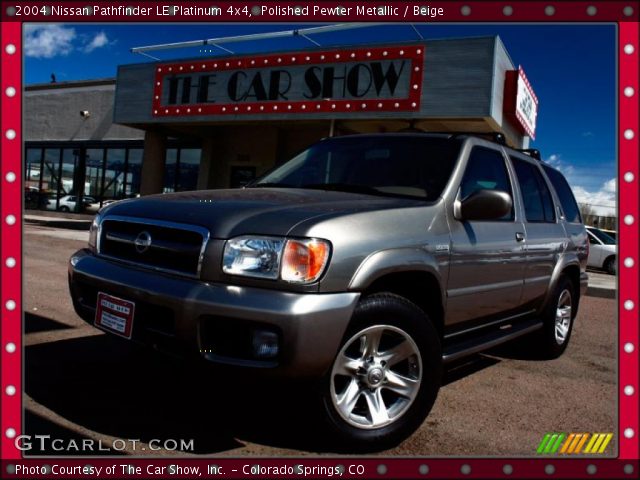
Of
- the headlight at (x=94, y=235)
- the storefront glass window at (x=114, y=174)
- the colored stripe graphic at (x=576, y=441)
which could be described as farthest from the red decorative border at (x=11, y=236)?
the storefront glass window at (x=114, y=174)

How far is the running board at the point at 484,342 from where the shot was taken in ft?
10.2

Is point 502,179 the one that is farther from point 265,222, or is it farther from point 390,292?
point 265,222

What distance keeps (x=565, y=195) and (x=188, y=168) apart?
1584 centimetres

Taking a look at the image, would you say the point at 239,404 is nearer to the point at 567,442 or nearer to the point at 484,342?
the point at 484,342

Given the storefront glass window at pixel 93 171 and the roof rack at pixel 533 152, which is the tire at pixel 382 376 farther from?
the storefront glass window at pixel 93 171

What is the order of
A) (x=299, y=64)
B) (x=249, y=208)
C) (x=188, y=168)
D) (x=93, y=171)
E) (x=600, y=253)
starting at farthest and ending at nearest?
(x=93, y=171) < (x=188, y=168) < (x=600, y=253) < (x=299, y=64) < (x=249, y=208)

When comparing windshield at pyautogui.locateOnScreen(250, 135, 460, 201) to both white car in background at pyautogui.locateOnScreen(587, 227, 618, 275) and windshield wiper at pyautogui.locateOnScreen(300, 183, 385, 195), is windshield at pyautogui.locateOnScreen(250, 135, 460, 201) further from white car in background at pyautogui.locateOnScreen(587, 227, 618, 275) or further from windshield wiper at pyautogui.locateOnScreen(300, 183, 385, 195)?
white car in background at pyautogui.locateOnScreen(587, 227, 618, 275)

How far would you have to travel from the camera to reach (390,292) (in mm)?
2795

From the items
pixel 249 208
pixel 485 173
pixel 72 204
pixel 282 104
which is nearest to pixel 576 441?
pixel 485 173

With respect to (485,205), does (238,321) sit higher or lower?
lower

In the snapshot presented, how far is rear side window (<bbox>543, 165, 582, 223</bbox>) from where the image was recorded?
502cm

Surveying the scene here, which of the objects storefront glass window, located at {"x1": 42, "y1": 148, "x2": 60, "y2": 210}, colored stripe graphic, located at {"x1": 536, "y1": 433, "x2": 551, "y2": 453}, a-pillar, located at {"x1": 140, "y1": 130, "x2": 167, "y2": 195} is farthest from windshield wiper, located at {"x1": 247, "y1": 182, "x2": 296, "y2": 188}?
storefront glass window, located at {"x1": 42, "y1": 148, "x2": 60, "y2": 210}

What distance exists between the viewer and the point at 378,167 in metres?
3.56

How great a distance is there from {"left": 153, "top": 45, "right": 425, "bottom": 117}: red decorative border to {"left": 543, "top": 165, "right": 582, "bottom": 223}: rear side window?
676 cm
